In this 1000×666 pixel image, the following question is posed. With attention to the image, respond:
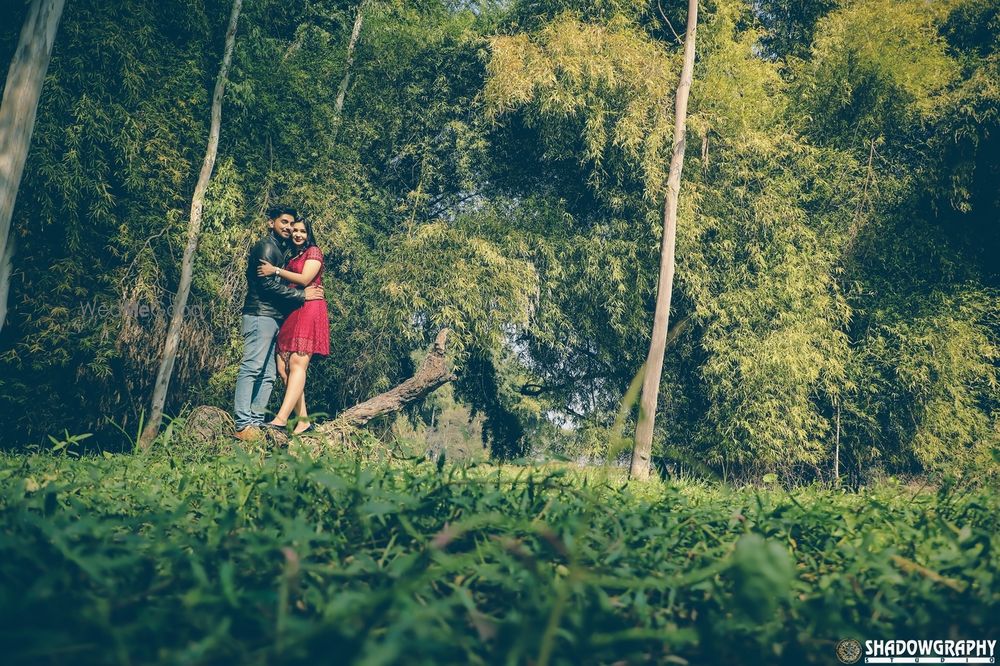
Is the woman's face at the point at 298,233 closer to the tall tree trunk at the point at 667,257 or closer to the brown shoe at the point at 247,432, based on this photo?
the brown shoe at the point at 247,432

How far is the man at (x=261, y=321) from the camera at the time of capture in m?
5.04

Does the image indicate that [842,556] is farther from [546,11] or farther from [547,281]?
[546,11]

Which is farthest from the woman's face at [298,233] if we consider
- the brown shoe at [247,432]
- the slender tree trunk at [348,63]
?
the slender tree trunk at [348,63]

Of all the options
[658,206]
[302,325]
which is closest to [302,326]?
[302,325]

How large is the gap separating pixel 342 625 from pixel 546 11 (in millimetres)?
13962

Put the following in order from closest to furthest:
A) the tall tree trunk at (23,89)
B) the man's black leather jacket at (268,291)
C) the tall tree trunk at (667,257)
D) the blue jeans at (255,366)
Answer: the blue jeans at (255,366)
the man's black leather jacket at (268,291)
the tall tree trunk at (23,89)
the tall tree trunk at (667,257)

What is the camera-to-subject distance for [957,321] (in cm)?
1200

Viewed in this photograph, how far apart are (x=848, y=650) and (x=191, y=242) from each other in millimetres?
9010

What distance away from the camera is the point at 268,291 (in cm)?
515

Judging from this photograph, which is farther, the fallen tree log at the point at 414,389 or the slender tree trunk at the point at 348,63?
the slender tree trunk at the point at 348,63

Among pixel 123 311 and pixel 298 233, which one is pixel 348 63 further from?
pixel 298 233

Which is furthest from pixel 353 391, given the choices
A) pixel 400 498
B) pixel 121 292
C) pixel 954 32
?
pixel 954 32

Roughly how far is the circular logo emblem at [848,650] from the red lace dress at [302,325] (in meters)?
4.84

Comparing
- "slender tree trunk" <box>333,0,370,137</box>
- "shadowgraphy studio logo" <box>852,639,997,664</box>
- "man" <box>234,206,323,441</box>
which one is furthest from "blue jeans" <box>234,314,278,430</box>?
"slender tree trunk" <box>333,0,370,137</box>
